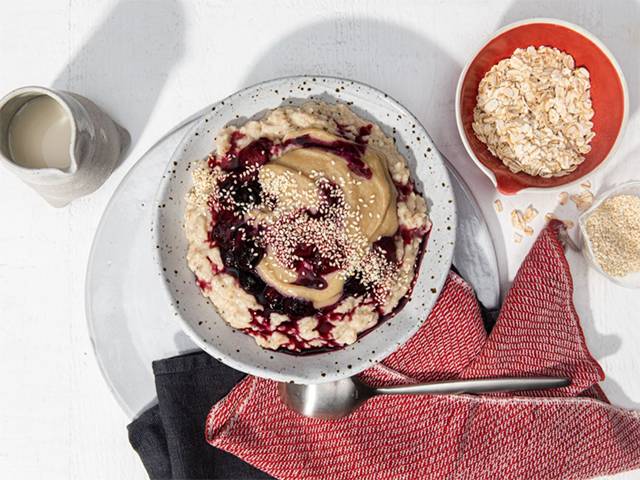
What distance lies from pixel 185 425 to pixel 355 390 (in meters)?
A: 0.60

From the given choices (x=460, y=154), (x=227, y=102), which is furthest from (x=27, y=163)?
(x=460, y=154)

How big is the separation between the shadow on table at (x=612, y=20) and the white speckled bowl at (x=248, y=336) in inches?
31.4

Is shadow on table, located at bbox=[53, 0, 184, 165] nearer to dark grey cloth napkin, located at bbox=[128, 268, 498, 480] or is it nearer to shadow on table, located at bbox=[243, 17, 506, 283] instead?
shadow on table, located at bbox=[243, 17, 506, 283]

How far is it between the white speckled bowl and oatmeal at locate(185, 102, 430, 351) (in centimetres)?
6

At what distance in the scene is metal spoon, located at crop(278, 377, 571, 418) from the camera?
2.29 m

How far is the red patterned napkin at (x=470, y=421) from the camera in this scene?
231 centimetres

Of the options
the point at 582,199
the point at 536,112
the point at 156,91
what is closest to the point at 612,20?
the point at 536,112

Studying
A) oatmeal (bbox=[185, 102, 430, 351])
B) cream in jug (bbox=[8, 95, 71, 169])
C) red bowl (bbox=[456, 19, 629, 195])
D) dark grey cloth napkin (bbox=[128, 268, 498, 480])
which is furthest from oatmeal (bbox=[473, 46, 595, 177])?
cream in jug (bbox=[8, 95, 71, 169])

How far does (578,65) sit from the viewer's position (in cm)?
235

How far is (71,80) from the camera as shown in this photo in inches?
96.7

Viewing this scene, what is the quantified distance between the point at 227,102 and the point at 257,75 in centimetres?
38

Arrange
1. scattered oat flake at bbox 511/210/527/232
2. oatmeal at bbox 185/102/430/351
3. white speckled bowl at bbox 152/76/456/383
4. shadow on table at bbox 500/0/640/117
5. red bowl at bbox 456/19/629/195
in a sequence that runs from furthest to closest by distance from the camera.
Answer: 1. shadow on table at bbox 500/0/640/117
2. scattered oat flake at bbox 511/210/527/232
3. red bowl at bbox 456/19/629/195
4. white speckled bowl at bbox 152/76/456/383
5. oatmeal at bbox 185/102/430/351

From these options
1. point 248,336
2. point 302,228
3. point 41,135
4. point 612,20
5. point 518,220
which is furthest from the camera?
point 612,20

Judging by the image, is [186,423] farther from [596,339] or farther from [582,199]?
[582,199]
